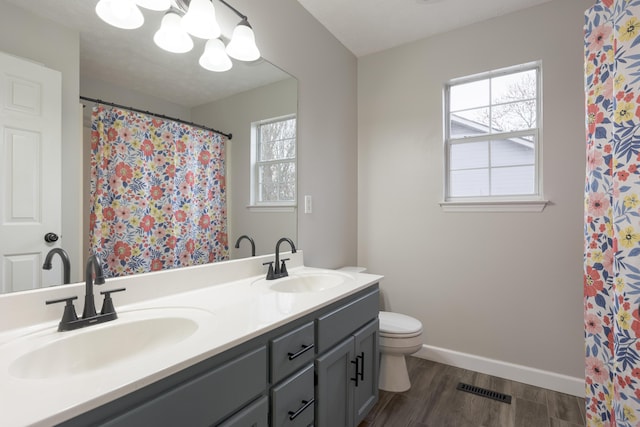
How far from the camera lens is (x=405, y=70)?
2.65 meters

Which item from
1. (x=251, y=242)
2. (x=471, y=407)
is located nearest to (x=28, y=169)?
(x=251, y=242)

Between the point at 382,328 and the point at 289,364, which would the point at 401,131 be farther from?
the point at 289,364

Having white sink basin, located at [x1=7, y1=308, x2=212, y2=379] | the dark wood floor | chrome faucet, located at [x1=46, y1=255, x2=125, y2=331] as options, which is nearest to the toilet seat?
the dark wood floor

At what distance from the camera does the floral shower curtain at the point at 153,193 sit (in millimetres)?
1191

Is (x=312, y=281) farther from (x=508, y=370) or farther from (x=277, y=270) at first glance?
(x=508, y=370)

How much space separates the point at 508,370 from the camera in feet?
7.34

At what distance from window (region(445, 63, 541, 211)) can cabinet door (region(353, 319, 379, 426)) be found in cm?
133

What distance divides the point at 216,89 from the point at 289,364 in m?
1.34

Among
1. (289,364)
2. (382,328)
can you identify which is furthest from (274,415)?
(382,328)

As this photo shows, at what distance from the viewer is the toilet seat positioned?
201 cm

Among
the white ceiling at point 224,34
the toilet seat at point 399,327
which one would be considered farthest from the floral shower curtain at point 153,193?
the toilet seat at point 399,327

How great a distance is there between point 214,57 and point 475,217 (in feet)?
6.73

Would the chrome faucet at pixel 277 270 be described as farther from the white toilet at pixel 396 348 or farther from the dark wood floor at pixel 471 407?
the dark wood floor at pixel 471 407

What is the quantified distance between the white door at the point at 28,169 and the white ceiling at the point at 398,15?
5.69 feet
